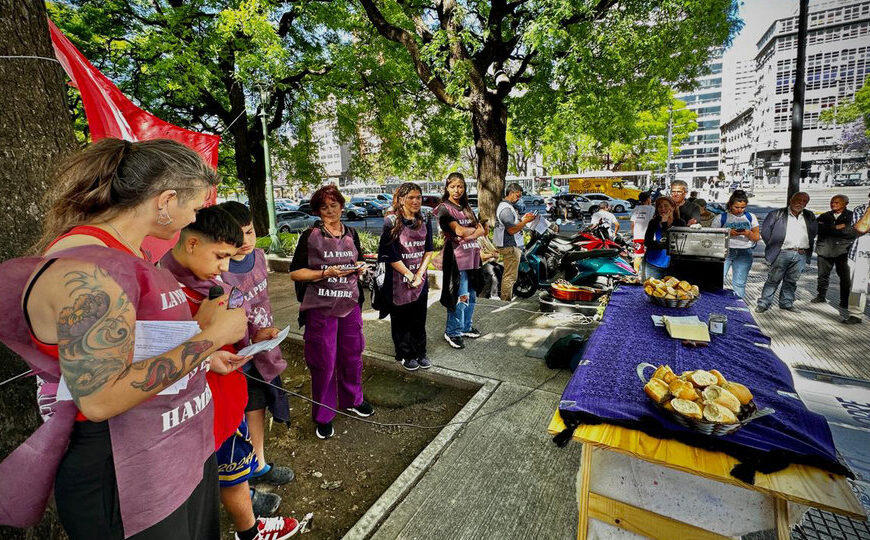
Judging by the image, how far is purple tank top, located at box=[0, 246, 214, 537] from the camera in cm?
106

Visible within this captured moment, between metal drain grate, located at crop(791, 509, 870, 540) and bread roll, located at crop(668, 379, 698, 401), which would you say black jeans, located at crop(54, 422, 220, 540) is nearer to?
bread roll, located at crop(668, 379, 698, 401)

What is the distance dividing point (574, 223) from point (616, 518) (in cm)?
Result: 1991

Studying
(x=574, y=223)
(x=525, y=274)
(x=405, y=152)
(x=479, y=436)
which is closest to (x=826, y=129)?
(x=574, y=223)

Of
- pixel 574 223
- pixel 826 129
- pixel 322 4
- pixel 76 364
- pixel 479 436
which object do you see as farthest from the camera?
pixel 826 129

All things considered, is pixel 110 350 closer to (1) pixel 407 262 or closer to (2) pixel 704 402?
(2) pixel 704 402

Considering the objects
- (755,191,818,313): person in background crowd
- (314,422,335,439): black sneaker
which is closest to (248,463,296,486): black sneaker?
(314,422,335,439): black sneaker

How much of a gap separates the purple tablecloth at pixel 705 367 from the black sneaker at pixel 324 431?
2158 millimetres

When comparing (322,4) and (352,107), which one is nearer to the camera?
(322,4)

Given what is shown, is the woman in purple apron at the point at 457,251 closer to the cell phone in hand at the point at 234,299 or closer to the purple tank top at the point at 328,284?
the purple tank top at the point at 328,284

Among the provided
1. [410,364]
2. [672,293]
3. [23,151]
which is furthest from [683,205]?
[23,151]

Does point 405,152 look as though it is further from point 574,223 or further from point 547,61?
point 574,223

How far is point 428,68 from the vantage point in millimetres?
9367

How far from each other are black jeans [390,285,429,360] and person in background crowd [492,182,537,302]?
271 centimetres

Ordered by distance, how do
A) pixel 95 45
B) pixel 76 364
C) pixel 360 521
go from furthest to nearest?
pixel 95 45
pixel 360 521
pixel 76 364
